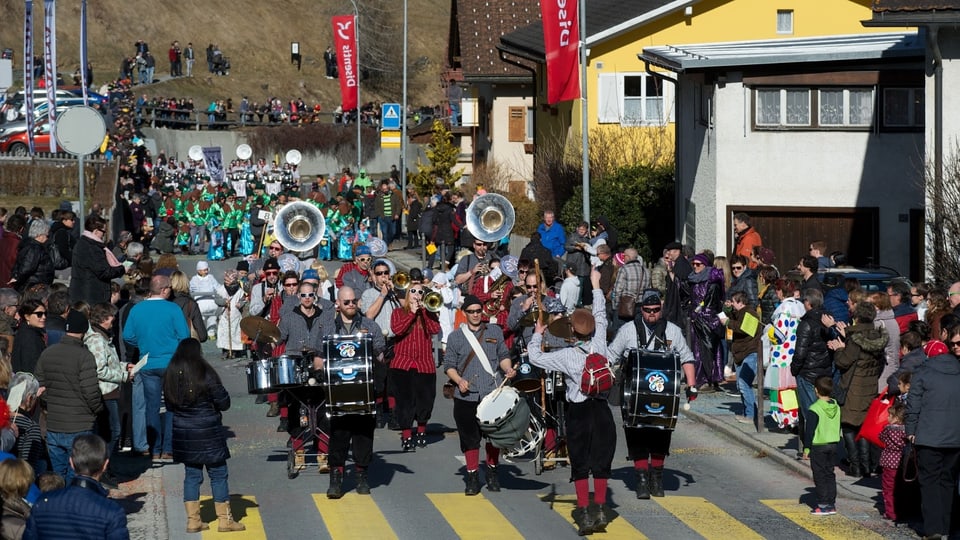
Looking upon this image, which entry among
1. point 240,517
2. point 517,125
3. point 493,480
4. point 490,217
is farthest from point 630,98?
point 240,517

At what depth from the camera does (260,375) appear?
45.8 ft

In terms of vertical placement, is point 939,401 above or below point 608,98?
below

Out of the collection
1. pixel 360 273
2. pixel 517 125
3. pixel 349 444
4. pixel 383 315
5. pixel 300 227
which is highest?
pixel 517 125

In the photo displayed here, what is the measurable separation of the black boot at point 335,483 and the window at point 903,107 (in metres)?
15.2

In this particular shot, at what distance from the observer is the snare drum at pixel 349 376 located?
44.2 ft

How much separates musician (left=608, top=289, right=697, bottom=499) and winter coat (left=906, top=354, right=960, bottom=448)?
2086mm

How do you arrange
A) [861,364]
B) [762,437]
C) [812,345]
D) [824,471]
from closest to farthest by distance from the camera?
[824,471]
[861,364]
[812,345]
[762,437]

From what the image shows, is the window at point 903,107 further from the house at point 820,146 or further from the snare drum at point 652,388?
the snare drum at point 652,388

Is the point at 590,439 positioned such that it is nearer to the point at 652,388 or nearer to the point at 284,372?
the point at 652,388

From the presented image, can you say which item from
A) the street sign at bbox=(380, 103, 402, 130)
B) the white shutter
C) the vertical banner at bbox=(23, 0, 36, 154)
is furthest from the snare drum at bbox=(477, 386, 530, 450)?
the street sign at bbox=(380, 103, 402, 130)

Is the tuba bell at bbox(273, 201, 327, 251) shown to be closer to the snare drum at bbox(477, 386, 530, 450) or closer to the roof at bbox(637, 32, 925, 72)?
the roof at bbox(637, 32, 925, 72)

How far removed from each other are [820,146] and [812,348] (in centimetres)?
1170

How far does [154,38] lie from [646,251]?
243 feet

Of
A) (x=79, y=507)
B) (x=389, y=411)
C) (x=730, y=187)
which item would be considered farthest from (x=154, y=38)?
(x=79, y=507)
